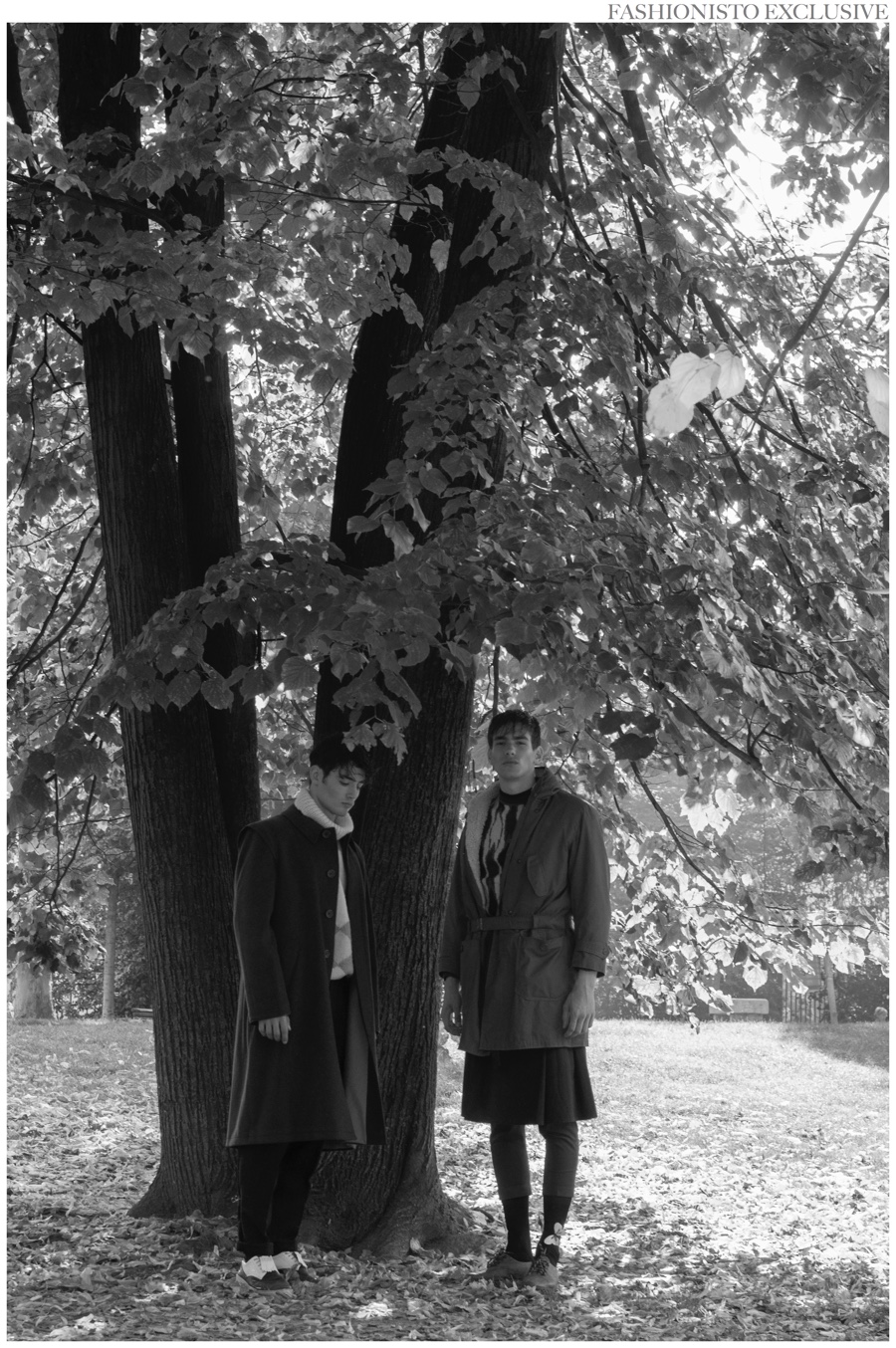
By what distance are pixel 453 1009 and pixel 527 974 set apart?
0.45 meters

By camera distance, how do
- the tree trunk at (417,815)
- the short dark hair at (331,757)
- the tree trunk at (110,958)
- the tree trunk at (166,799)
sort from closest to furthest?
the short dark hair at (331,757)
the tree trunk at (417,815)
the tree trunk at (166,799)
the tree trunk at (110,958)

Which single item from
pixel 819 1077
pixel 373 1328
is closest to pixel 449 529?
pixel 373 1328

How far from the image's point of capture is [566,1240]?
18.4 feet

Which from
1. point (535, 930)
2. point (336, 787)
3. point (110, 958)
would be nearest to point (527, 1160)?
point (535, 930)

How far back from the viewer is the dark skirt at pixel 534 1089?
4.59m

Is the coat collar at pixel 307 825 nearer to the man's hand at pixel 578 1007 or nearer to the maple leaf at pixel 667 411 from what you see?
the man's hand at pixel 578 1007

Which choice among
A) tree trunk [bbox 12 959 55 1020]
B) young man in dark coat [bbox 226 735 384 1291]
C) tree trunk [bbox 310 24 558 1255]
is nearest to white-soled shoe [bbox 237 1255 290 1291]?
young man in dark coat [bbox 226 735 384 1291]

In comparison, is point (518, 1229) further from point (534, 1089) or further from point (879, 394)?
point (879, 394)

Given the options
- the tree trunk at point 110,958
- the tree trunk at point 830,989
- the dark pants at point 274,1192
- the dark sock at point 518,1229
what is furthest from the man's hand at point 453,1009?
the tree trunk at point 830,989

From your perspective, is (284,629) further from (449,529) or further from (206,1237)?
(206,1237)

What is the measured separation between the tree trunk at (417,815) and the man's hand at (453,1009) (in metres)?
0.36

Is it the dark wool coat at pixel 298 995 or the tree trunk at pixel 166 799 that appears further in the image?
the tree trunk at pixel 166 799

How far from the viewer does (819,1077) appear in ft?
41.8

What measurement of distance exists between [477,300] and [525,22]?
4.25ft
